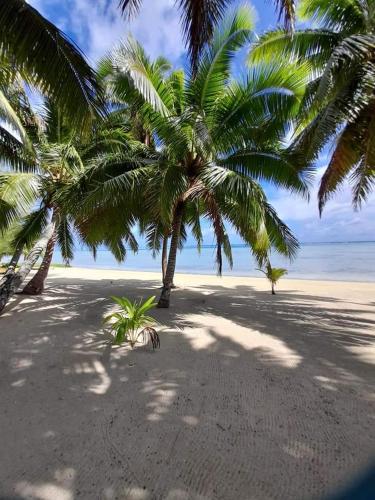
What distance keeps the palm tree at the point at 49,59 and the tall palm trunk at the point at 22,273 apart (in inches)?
195

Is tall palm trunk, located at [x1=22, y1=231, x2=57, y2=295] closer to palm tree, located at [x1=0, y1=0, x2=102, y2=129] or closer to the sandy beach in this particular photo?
the sandy beach

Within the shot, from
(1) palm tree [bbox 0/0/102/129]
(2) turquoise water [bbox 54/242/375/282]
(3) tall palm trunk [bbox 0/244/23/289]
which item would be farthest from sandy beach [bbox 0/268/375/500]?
(2) turquoise water [bbox 54/242/375/282]

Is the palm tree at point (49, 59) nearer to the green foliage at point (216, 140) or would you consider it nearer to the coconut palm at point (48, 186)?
the green foliage at point (216, 140)

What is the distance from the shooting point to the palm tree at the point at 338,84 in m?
5.13

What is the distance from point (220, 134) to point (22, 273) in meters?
6.29

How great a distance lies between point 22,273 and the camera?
7641mm

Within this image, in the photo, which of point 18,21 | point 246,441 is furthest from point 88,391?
point 18,21

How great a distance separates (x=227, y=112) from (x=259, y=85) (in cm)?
95

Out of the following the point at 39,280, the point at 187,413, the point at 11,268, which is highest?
the point at 11,268

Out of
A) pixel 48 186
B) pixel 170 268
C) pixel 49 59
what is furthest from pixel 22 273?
pixel 49 59

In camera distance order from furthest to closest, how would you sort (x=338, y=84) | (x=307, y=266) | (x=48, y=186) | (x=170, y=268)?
(x=307, y=266), (x=48, y=186), (x=170, y=268), (x=338, y=84)

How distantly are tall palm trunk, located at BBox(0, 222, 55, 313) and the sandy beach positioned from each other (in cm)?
153

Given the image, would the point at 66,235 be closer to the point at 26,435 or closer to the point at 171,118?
the point at 171,118

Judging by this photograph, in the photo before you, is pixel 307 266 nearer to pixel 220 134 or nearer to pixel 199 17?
pixel 220 134
